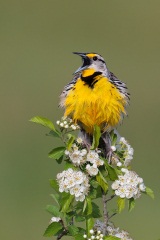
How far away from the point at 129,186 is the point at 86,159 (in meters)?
0.17

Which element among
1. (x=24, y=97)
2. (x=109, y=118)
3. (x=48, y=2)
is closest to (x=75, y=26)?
(x=48, y=2)

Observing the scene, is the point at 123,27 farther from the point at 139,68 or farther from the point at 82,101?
the point at 82,101

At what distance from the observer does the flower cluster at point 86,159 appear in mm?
3367

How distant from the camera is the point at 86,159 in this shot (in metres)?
3.39

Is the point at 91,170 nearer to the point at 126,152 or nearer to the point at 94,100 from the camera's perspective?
the point at 126,152

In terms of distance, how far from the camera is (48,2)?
17.1 m

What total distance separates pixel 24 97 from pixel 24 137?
1303 millimetres

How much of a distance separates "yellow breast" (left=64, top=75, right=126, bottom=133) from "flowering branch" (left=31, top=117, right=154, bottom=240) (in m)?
0.59

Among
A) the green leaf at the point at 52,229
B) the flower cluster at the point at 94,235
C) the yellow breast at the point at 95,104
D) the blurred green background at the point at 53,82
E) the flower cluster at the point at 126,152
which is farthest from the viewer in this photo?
the blurred green background at the point at 53,82

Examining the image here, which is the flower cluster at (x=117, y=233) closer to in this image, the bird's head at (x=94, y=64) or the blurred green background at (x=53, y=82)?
the bird's head at (x=94, y=64)

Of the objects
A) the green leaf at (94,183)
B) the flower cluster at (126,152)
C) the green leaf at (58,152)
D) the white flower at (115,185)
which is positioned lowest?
the white flower at (115,185)

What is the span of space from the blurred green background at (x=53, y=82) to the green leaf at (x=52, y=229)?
3270 mm

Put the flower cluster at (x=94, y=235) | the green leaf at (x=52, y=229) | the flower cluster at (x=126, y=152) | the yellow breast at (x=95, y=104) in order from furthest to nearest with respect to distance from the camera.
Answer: the yellow breast at (x=95, y=104), the flower cluster at (x=126, y=152), the green leaf at (x=52, y=229), the flower cluster at (x=94, y=235)

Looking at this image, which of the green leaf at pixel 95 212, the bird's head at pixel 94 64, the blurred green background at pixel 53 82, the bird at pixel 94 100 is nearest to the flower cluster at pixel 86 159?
the green leaf at pixel 95 212
